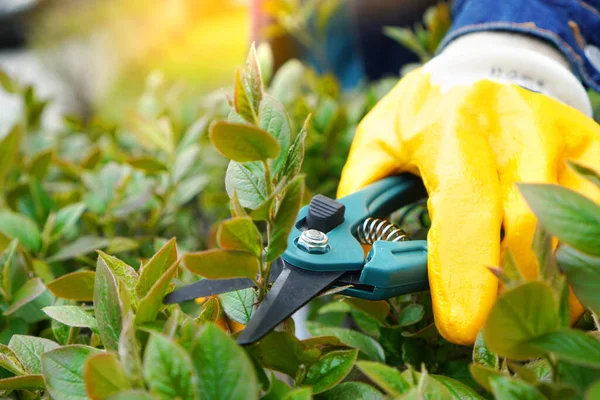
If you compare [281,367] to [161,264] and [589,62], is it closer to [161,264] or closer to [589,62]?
[161,264]

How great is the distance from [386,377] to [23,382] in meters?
0.34

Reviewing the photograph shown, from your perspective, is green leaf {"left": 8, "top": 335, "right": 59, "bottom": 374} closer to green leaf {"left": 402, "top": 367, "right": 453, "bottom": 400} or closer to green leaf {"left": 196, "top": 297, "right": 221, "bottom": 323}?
green leaf {"left": 196, "top": 297, "right": 221, "bottom": 323}

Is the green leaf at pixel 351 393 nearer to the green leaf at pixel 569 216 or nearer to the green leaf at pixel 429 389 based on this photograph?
the green leaf at pixel 429 389

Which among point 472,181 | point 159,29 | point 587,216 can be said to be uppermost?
point 587,216

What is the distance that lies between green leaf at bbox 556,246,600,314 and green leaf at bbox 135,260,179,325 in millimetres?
338

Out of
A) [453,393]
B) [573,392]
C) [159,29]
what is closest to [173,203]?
[453,393]

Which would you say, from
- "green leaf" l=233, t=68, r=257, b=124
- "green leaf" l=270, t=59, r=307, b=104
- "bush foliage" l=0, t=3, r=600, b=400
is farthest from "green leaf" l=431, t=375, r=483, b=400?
"green leaf" l=270, t=59, r=307, b=104

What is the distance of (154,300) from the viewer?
0.52 meters

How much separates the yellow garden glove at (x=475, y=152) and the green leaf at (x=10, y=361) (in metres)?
0.45

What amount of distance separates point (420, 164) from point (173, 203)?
0.46 metres

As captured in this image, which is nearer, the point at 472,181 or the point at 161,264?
the point at 161,264

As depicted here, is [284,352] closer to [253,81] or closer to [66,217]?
[253,81]

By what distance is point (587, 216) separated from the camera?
457mm

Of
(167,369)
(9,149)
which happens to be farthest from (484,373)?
(9,149)
